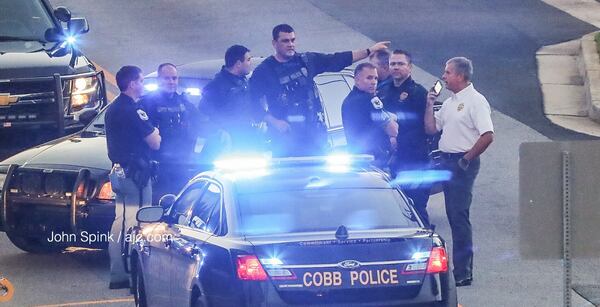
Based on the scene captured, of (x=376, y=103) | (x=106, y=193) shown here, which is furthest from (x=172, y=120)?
(x=376, y=103)

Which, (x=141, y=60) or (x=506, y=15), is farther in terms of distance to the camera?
(x=506, y=15)

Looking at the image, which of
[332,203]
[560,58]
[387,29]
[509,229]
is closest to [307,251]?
[332,203]

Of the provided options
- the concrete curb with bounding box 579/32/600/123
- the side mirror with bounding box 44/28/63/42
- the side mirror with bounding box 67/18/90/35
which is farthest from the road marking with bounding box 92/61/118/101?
the concrete curb with bounding box 579/32/600/123

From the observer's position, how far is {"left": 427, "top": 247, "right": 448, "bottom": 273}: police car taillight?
8273mm

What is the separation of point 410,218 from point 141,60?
14916mm

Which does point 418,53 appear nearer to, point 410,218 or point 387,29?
point 387,29

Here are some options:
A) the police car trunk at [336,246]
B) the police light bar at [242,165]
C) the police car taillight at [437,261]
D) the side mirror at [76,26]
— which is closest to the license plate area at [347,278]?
the police car trunk at [336,246]

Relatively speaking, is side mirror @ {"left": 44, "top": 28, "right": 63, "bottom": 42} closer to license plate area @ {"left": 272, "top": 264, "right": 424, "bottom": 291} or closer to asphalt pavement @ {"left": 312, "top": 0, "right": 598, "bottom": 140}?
asphalt pavement @ {"left": 312, "top": 0, "right": 598, "bottom": 140}

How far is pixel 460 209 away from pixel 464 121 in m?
0.73

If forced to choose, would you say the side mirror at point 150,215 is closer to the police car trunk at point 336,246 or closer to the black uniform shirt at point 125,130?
the police car trunk at point 336,246

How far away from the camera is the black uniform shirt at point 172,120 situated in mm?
12562

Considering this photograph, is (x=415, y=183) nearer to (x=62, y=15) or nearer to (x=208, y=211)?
(x=208, y=211)

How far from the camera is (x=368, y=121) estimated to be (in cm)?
1211

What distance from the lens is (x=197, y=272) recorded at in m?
8.52
